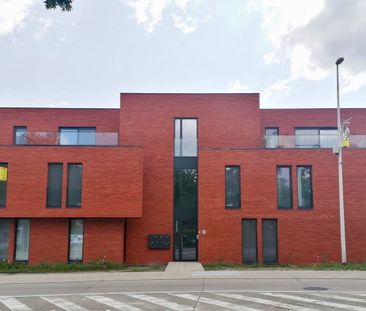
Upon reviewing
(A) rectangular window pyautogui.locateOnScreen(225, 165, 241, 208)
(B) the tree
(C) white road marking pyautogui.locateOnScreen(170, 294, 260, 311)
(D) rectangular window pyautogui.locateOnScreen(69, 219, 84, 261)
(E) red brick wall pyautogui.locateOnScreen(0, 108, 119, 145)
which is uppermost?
(E) red brick wall pyautogui.locateOnScreen(0, 108, 119, 145)

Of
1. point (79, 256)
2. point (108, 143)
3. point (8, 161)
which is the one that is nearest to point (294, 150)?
point (108, 143)

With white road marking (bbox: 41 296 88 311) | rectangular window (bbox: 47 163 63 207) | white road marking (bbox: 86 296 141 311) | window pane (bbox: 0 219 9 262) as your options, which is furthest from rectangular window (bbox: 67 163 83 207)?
white road marking (bbox: 86 296 141 311)

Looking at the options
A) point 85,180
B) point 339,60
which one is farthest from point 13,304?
point 339,60

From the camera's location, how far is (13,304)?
12914 millimetres

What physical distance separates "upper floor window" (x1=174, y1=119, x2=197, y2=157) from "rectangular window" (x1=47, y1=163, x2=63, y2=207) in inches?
267

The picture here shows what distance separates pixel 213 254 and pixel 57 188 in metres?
8.90

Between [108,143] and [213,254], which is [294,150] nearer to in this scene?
[213,254]

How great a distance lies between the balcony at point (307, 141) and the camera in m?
25.2

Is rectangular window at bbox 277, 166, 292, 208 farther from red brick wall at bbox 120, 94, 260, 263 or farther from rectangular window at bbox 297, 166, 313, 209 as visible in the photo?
red brick wall at bbox 120, 94, 260, 263

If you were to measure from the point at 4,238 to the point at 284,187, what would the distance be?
15070 millimetres

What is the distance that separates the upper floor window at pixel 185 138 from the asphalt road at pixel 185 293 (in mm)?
9174

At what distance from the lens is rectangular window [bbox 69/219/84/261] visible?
2338cm

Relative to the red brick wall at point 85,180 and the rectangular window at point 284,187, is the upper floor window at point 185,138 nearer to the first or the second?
the red brick wall at point 85,180

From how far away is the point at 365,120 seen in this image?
29.7 m
